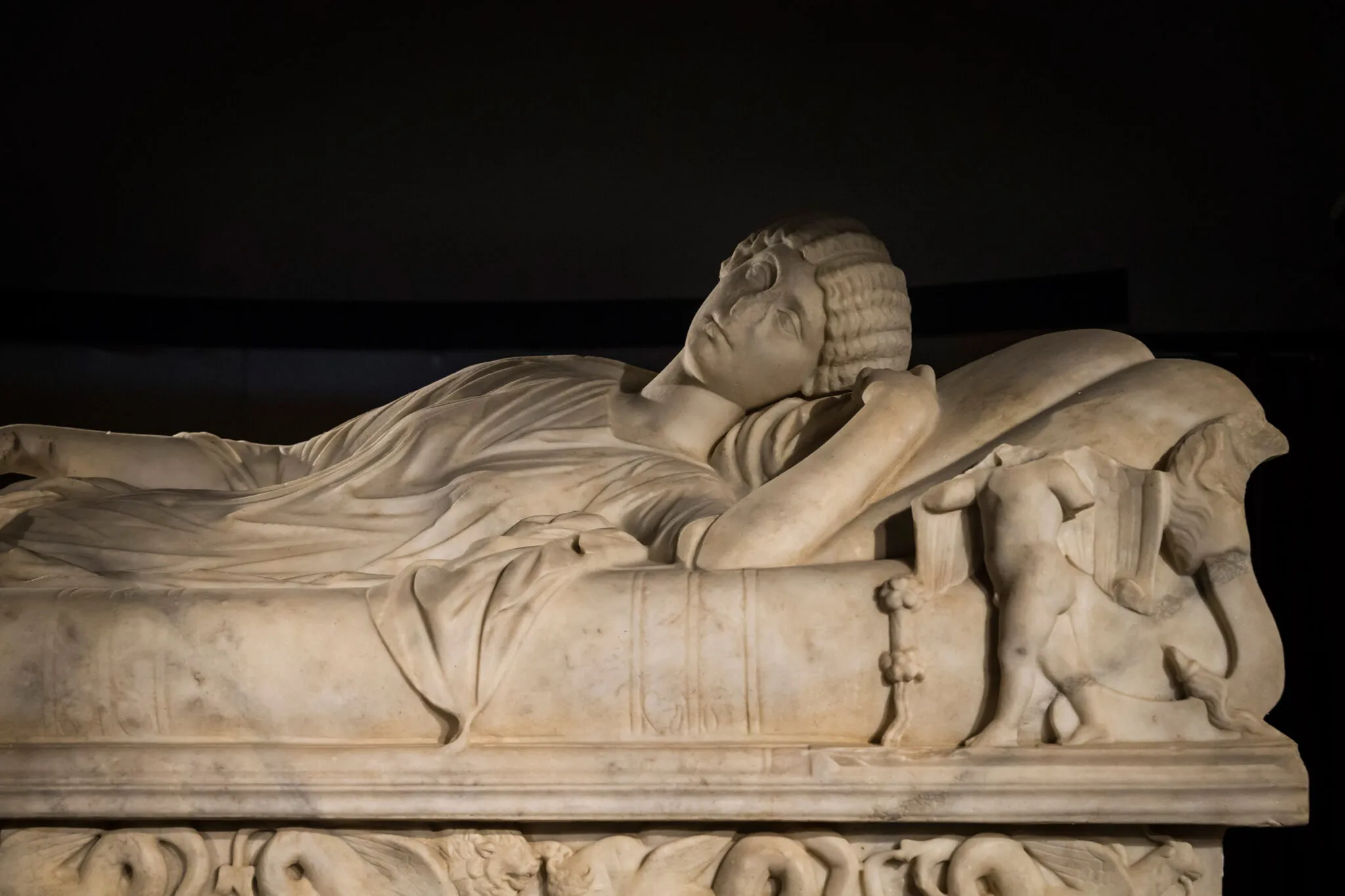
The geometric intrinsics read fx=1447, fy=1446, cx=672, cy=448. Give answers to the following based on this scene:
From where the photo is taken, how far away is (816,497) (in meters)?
2.60

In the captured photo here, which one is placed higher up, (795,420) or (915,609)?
(795,420)

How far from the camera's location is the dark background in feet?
15.1

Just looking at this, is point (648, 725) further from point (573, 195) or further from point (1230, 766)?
point (573, 195)

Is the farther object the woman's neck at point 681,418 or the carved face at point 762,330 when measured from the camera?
the woman's neck at point 681,418

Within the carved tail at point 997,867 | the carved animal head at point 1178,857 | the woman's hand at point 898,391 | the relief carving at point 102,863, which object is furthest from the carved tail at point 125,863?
the carved animal head at point 1178,857

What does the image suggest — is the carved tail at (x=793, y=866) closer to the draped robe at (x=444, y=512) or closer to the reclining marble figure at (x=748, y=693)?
the reclining marble figure at (x=748, y=693)

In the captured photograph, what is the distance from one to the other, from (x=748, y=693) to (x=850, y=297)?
927 millimetres

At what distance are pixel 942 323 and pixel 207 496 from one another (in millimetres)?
2535

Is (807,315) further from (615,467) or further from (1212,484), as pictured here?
(1212,484)

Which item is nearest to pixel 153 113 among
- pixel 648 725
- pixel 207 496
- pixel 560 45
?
pixel 560 45

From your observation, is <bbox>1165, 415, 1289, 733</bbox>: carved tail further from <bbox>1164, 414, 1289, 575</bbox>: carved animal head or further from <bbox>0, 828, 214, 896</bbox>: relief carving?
<bbox>0, 828, 214, 896</bbox>: relief carving

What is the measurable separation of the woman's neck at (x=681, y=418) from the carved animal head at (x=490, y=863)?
956mm

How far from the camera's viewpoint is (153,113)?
5.04 metres

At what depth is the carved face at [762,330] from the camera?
296cm
